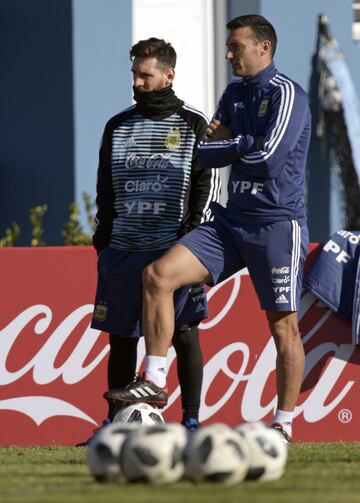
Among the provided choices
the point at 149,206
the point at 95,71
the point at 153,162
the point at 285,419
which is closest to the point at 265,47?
the point at 153,162

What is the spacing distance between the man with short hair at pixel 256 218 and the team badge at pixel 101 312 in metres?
0.63

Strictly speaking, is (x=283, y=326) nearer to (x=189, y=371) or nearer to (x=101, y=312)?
(x=189, y=371)

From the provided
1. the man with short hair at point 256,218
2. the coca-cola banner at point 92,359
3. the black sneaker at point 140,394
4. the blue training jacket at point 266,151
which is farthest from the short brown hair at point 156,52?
the black sneaker at point 140,394

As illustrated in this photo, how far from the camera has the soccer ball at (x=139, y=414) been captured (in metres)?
6.93

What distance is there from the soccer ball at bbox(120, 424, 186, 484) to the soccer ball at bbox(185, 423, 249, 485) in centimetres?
5

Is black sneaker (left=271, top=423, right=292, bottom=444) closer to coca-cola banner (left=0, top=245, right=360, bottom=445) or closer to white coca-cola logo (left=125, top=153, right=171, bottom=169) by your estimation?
coca-cola banner (left=0, top=245, right=360, bottom=445)

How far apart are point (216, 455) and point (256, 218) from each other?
2628 millimetres

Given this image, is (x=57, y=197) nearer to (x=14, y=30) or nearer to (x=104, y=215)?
(x=14, y=30)

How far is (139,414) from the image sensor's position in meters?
6.96

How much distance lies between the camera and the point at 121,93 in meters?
13.0

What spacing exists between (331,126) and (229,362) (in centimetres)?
573

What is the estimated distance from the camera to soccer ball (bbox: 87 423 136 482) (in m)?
4.99

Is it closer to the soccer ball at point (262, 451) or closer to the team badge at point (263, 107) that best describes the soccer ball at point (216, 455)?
the soccer ball at point (262, 451)

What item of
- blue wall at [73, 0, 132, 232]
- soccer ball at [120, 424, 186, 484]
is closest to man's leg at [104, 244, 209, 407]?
soccer ball at [120, 424, 186, 484]
